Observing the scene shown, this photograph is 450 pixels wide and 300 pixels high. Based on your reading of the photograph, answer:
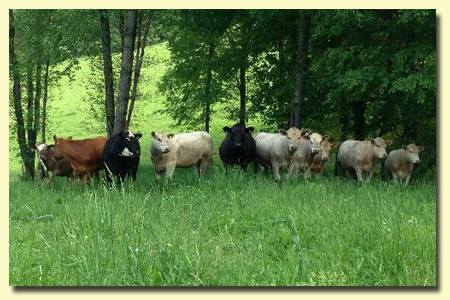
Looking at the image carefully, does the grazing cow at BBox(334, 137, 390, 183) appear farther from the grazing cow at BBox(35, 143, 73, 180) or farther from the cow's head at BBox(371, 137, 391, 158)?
the grazing cow at BBox(35, 143, 73, 180)

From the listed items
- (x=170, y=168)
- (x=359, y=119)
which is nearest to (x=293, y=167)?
(x=170, y=168)

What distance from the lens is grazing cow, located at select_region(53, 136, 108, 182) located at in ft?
51.1

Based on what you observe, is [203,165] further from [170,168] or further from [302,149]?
[302,149]

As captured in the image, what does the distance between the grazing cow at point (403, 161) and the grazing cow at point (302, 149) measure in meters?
2.11

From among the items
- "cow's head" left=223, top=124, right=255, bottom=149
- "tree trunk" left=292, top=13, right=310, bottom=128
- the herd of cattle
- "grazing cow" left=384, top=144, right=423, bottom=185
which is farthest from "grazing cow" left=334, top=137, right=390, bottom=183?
"cow's head" left=223, top=124, right=255, bottom=149

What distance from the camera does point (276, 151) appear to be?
17750 mm

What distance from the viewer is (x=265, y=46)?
75.2 feet

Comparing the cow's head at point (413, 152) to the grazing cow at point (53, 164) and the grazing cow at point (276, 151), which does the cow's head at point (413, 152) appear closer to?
the grazing cow at point (276, 151)

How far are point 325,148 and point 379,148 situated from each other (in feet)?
6.98

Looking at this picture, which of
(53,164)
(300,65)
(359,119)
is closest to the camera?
(53,164)

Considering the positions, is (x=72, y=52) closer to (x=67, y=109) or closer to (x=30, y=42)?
(x=30, y=42)

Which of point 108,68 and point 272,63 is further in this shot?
point 272,63

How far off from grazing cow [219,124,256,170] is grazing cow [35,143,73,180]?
4.43 meters

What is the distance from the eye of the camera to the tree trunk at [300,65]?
1825 cm
